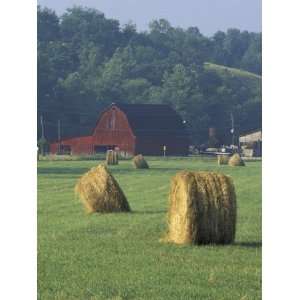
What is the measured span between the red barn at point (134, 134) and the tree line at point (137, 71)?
4.48 feet

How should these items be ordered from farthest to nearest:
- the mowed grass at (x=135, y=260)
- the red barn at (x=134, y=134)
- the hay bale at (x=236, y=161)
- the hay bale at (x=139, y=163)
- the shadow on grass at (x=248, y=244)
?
the red barn at (x=134, y=134), the hay bale at (x=236, y=161), the hay bale at (x=139, y=163), the shadow on grass at (x=248, y=244), the mowed grass at (x=135, y=260)

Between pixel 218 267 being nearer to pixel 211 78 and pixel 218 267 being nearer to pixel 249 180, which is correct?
pixel 249 180

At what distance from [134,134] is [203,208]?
24277 millimetres

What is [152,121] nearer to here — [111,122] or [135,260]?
[111,122]

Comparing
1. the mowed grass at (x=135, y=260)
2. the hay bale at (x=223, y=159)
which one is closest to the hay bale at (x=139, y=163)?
the hay bale at (x=223, y=159)

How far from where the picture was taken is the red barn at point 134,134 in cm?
3180

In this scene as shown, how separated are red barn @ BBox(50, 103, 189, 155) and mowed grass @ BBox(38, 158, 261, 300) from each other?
19.2 meters

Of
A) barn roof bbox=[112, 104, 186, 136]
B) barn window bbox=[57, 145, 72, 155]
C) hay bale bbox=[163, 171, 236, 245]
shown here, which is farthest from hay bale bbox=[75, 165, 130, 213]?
barn window bbox=[57, 145, 72, 155]

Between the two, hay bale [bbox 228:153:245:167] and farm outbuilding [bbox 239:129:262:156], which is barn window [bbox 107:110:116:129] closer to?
farm outbuilding [bbox 239:129:262:156]

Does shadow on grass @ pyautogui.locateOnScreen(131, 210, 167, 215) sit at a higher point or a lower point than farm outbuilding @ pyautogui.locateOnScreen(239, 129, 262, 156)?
lower

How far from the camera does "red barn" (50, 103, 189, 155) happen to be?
31.8 meters

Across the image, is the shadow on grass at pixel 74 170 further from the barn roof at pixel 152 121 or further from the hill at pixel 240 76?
the hill at pixel 240 76

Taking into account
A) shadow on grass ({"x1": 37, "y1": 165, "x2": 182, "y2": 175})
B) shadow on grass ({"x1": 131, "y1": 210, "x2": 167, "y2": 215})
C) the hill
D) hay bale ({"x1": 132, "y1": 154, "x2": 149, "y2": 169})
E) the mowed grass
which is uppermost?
the hill
